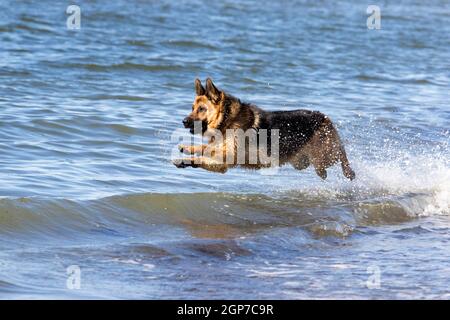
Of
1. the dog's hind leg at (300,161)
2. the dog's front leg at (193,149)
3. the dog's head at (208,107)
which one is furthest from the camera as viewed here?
the dog's hind leg at (300,161)

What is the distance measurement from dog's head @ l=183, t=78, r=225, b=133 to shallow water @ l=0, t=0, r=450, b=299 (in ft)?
3.25

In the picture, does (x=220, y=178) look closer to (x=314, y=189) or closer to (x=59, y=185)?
(x=314, y=189)

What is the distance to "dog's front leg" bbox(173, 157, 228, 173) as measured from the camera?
347 inches

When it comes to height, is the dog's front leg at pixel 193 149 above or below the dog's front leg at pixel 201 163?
above

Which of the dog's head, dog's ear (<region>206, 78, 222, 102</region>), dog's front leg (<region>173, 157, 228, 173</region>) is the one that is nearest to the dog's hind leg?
dog's front leg (<region>173, 157, 228, 173</region>)

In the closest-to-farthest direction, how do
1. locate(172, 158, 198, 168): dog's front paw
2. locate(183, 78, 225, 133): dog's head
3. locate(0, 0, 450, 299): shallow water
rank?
locate(0, 0, 450, 299): shallow water < locate(172, 158, 198, 168): dog's front paw < locate(183, 78, 225, 133): dog's head

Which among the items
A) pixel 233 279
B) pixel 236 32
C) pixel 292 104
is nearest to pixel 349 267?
pixel 233 279

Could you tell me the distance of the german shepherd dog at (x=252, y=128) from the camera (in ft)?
29.7

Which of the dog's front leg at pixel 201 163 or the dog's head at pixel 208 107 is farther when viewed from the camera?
the dog's head at pixel 208 107

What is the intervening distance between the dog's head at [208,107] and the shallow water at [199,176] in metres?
0.99

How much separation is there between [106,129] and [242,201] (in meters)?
3.85

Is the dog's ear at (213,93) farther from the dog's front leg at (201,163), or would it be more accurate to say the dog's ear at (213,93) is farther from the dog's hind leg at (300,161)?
the dog's hind leg at (300,161)

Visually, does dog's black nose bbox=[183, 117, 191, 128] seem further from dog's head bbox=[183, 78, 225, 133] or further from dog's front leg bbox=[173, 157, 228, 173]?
dog's front leg bbox=[173, 157, 228, 173]

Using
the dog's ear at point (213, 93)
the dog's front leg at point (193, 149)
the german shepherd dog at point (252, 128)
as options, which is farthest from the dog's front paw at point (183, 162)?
the dog's ear at point (213, 93)
